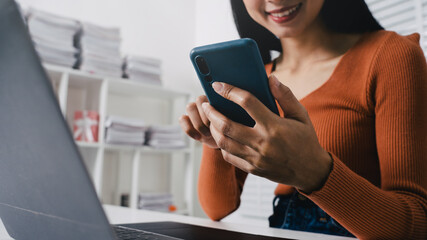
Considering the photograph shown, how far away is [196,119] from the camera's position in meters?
0.57

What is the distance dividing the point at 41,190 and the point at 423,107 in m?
0.64

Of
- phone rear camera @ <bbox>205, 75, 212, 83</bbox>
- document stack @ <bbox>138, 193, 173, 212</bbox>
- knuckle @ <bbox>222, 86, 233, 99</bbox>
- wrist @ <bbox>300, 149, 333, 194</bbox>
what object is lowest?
document stack @ <bbox>138, 193, 173, 212</bbox>

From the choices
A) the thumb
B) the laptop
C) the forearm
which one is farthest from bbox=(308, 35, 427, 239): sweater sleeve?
the laptop

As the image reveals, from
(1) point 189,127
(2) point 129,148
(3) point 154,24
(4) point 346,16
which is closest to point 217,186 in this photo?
(1) point 189,127

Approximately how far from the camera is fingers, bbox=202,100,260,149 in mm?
421

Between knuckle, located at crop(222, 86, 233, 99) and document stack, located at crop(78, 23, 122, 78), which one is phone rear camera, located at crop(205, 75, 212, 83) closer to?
knuckle, located at crop(222, 86, 233, 99)

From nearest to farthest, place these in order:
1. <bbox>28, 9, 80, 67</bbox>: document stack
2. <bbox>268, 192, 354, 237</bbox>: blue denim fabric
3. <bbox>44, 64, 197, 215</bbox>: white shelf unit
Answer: <bbox>268, 192, 354, 237</bbox>: blue denim fabric, <bbox>28, 9, 80, 67</bbox>: document stack, <bbox>44, 64, 197, 215</bbox>: white shelf unit

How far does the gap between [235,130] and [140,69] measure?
1.78m

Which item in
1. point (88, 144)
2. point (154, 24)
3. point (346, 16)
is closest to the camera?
point (346, 16)

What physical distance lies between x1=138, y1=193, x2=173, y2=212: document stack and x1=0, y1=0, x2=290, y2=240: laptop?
1766 millimetres

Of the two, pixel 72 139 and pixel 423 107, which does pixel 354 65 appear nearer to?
pixel 423 107

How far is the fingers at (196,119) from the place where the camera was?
566 mm

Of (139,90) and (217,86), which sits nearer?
(217,86)

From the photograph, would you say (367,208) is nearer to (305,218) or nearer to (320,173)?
Result: (320,173)
